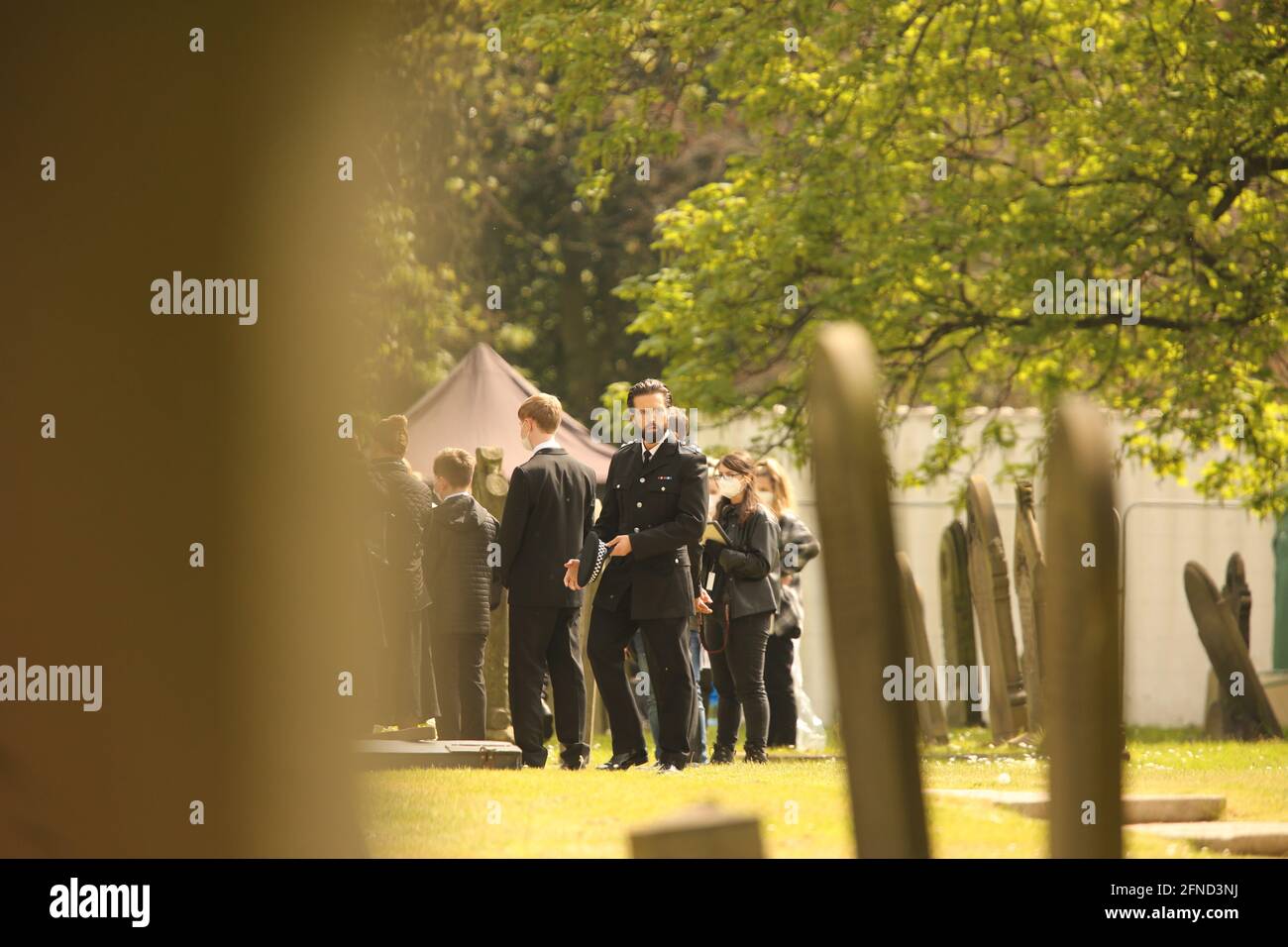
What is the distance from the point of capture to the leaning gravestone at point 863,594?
4.71ft

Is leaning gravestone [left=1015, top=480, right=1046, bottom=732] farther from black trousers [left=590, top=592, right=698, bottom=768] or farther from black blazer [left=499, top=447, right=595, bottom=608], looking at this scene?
black blazer [left=499, top=447, right=595, bottom=608]

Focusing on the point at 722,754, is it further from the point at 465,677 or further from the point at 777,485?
the point at 777,485

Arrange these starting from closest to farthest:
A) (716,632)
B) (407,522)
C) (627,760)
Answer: (627,760) → (407,522) → (716,632)

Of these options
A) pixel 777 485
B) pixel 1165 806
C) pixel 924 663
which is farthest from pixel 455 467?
pixel 1165 806

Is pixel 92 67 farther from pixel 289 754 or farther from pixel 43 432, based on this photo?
pixel 289 754

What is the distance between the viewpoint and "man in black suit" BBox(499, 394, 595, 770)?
9352 millimetres

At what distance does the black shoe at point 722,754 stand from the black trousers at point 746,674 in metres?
0.03

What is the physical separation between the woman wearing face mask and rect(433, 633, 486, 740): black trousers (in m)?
1.32

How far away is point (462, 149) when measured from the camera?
969 inches

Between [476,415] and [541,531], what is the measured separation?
483 cm

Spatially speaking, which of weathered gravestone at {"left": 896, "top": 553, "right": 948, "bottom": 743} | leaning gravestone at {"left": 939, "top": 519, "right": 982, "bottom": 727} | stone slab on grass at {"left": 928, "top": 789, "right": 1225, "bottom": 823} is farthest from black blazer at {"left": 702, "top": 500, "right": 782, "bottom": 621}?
leaning gravestone at {"left": 939, "top": 519, "right": 982, "bottom": 727}

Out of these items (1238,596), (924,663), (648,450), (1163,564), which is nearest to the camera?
(648,450)

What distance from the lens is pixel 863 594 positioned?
146 cm
